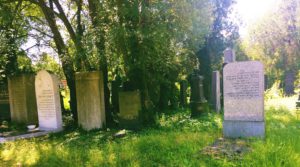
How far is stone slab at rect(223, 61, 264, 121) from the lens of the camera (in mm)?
6562

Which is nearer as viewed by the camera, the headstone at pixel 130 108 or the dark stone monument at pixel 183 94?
the headstone at pixel 130 108

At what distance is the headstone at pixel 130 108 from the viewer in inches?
344

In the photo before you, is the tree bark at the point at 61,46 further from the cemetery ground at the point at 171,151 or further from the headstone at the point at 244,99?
the headstone at the point at 244,99

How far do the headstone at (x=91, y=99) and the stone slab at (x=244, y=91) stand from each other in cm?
410

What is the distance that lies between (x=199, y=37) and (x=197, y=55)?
493 cm

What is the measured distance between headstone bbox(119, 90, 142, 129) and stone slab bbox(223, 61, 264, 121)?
113 inches

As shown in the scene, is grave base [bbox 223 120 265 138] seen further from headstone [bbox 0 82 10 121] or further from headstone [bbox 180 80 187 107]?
headstone [bbox 0 82 10 121]

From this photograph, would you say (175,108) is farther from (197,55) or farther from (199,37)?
(199,37)

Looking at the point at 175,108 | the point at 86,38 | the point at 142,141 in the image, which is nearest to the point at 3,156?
the point at 142,141

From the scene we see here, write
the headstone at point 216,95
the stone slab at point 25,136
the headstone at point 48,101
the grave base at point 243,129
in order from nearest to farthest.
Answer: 1. the grave base at point 243,129
2. the stone slab at point 25,136
3. the headstone at point 48,101
4. the headstone at point 216,95

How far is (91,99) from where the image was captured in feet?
30.3

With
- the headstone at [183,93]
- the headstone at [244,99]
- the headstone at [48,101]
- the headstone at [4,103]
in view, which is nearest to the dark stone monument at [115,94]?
the headstone at [48,101]

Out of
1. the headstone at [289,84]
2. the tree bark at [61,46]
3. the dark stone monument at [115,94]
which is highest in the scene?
the tree bark at [61,46]

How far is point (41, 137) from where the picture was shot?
8906mm
